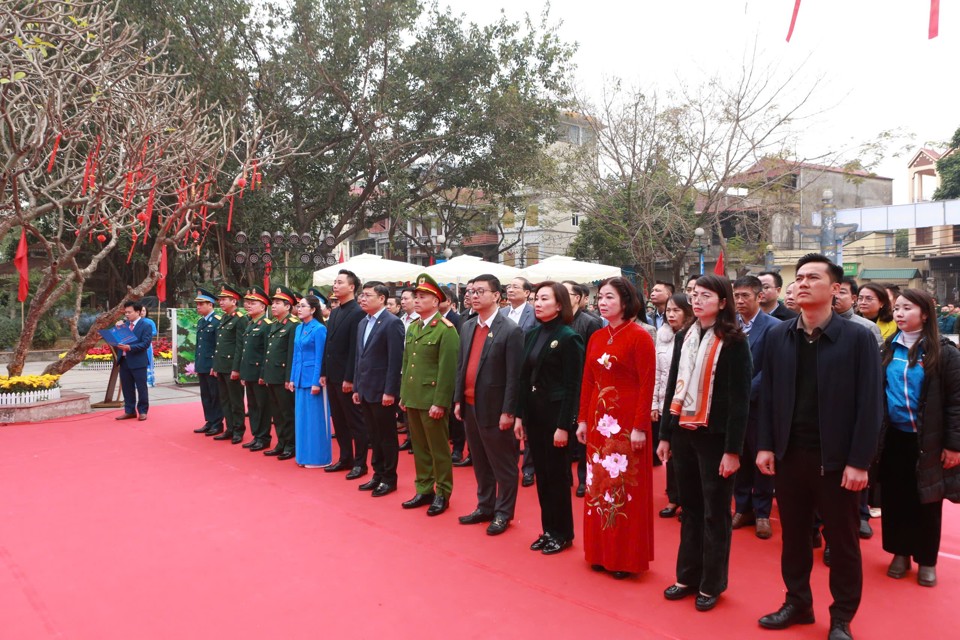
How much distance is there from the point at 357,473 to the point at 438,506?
4.37 ft

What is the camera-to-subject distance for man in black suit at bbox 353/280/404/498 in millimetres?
5445

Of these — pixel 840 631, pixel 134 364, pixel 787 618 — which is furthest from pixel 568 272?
pixel 840 631

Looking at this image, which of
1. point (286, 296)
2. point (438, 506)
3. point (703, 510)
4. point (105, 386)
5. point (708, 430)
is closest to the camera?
point (708, 430)

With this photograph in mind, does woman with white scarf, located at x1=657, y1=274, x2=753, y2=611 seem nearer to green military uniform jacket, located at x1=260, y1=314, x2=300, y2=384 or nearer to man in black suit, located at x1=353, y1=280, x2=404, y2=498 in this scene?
man in black suit, located at x1=353, y1=280, x2=404, y2=498

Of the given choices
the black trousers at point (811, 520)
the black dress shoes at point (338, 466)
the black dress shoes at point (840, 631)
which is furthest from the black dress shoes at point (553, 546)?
the black dress shoes at point (338, 466)

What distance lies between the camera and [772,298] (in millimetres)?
4996

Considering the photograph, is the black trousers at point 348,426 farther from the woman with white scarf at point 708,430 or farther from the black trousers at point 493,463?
the woman with white scarf at point 708,430

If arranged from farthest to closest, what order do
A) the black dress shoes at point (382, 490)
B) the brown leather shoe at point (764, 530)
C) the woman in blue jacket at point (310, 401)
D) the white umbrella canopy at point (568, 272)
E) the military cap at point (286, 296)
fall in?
the white umbrella canopy at point (568, 272) → the military cap at point (286, 296) → the woman in blue jacket at point (310, 401) → the black dress shoes at point (382, 490) → the brown leather shoe at point (764, 530)

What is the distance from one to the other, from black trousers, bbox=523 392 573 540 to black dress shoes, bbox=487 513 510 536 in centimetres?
37

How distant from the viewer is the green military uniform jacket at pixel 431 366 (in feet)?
15.9

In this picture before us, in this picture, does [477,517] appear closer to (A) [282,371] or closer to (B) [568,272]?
(A) [282,371]

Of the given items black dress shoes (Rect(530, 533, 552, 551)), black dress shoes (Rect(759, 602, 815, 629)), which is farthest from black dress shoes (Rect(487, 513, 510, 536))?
black dress shoes (Rect(759, 602, 815, 629))

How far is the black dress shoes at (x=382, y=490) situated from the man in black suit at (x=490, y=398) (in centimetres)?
96

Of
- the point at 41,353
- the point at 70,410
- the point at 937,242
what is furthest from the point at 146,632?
the point at 937,242
